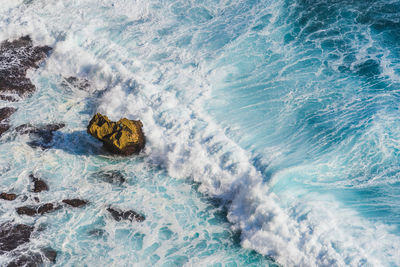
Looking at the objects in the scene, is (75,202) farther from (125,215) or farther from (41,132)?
(41,132)

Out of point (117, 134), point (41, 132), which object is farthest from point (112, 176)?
point (41, 132)

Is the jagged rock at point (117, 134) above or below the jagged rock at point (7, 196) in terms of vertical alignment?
above

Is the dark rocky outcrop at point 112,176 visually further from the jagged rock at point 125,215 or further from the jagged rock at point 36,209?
the jagged rock at point 36,209

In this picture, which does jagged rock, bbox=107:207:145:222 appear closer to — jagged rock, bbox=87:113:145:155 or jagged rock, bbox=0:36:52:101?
jagged rock, bbox=87:113:145:155

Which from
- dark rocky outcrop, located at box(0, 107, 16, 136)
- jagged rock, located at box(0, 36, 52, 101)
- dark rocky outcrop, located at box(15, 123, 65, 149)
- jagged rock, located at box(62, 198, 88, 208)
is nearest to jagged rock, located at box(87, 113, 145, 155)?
dark rocky outcrop, located at box(15, 123, 65, 149)

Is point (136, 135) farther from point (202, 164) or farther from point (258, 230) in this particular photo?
point (258, 230)

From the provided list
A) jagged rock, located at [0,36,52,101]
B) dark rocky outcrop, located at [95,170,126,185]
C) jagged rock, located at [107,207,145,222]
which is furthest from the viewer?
jagged rock, located at [0,36,52,101]

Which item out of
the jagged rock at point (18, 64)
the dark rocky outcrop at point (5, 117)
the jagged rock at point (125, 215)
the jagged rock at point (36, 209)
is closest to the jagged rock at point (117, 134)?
the jagged rock at point (125, 215)
